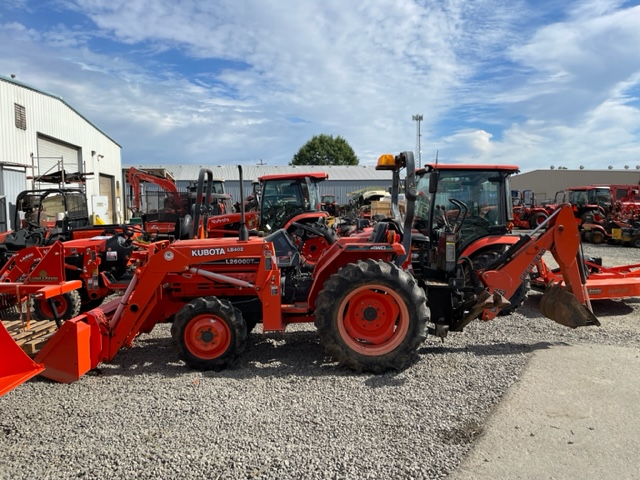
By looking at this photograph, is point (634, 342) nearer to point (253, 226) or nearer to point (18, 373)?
point (18, 373)

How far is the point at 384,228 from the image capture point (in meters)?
5.39

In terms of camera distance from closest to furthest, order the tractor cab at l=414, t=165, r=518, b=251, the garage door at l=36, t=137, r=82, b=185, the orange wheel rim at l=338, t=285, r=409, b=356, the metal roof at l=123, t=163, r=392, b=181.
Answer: the orange wheel rim at l=338, t=285, r=409, b=356 < the tractor cab at l=414, t=165, r=518, b=251 < the garage door at l=36, t=137, r=82, b=185 < the metal roof at l=123, t=163, r=392, b=181

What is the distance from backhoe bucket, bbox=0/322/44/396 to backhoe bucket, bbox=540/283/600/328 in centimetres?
484

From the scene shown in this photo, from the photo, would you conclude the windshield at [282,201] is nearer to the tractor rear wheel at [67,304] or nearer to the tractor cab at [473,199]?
the tractor cab at [473,199]

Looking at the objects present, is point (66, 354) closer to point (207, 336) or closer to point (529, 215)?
point (207, 336)

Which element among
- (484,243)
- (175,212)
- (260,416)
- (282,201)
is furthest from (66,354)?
(175,212)

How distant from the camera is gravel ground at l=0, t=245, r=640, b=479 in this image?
3.09 metres

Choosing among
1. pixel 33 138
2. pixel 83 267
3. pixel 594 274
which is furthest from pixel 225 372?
pixel 33 138

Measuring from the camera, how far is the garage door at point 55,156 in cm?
1964

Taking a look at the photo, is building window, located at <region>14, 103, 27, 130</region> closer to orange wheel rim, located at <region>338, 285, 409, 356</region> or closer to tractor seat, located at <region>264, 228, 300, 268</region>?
tractor seat, located at <region>264, 228, 300, 268</region>

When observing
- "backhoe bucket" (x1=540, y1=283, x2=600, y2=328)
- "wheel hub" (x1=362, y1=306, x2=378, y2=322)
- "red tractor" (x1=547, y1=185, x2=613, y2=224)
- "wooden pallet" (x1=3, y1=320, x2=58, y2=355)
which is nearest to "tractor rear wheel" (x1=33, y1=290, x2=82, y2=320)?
"wooden pallet" (x1=3, y1=320, x2=58, y2=355)

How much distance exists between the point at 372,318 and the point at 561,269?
2.22 meters

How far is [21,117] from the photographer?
17.7m

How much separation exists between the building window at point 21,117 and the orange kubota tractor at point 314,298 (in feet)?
51.9
